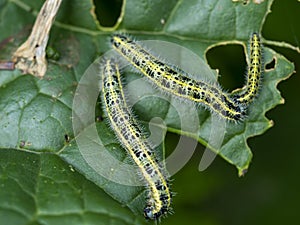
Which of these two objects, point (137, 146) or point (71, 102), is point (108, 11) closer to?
point (71, 102)

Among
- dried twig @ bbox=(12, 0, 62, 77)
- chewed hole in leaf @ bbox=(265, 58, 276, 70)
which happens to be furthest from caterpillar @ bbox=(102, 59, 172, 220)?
chewed hole in leaf @ bbox=(265, 58, 276, 70)

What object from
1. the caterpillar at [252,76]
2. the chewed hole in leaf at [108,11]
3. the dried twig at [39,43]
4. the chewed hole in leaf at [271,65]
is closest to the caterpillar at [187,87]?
the caterpillar at [252,76]

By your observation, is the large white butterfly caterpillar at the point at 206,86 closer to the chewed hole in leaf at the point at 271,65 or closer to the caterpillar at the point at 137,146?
the chewed hole in leaf at the point at 271,65

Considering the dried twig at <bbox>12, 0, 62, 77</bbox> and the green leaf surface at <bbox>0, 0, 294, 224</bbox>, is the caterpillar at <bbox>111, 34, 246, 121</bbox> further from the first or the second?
the dried twig at <bbox>12, 0, 62, 77</bbox>

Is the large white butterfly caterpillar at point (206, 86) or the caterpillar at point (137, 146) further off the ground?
the large white butterfly caterpillar at point (206, 86)

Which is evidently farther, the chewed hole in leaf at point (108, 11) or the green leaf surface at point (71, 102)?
the chewed hole in leaf at point (108, 11)

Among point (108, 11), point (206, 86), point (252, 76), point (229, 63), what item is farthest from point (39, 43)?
point (252, 76)
